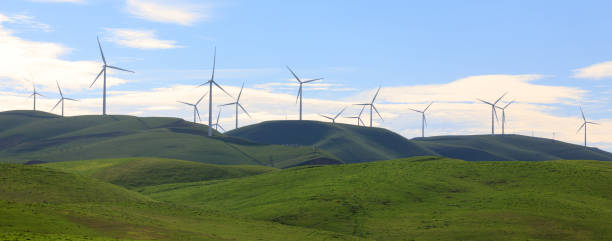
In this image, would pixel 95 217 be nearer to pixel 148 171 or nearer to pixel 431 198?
pixel 431 198

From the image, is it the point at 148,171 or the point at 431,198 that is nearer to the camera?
the point at 431,198

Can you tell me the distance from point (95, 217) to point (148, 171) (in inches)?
3513

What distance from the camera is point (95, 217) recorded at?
71.7 meters

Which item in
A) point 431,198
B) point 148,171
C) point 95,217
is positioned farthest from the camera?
point 148,171

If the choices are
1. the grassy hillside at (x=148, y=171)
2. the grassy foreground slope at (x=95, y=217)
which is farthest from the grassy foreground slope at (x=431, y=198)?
the grassy hillside at (x=148, y=171)

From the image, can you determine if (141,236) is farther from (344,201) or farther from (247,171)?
(247,171)

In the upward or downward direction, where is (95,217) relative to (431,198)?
upward

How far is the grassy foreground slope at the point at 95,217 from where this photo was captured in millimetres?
60906

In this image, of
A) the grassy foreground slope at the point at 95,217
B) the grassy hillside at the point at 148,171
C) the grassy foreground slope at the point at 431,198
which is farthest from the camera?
the grassy hillside at the point at 148,171

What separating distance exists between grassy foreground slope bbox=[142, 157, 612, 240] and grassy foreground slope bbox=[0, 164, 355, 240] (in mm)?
11046

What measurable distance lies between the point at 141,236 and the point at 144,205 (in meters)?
29.8

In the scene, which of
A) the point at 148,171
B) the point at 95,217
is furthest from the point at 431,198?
the point at 148,171

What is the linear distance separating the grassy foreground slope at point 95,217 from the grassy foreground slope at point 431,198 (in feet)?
36.2

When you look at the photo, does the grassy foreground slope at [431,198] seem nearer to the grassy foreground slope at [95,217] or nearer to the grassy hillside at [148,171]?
the grassy foreground slope at [95,217]
